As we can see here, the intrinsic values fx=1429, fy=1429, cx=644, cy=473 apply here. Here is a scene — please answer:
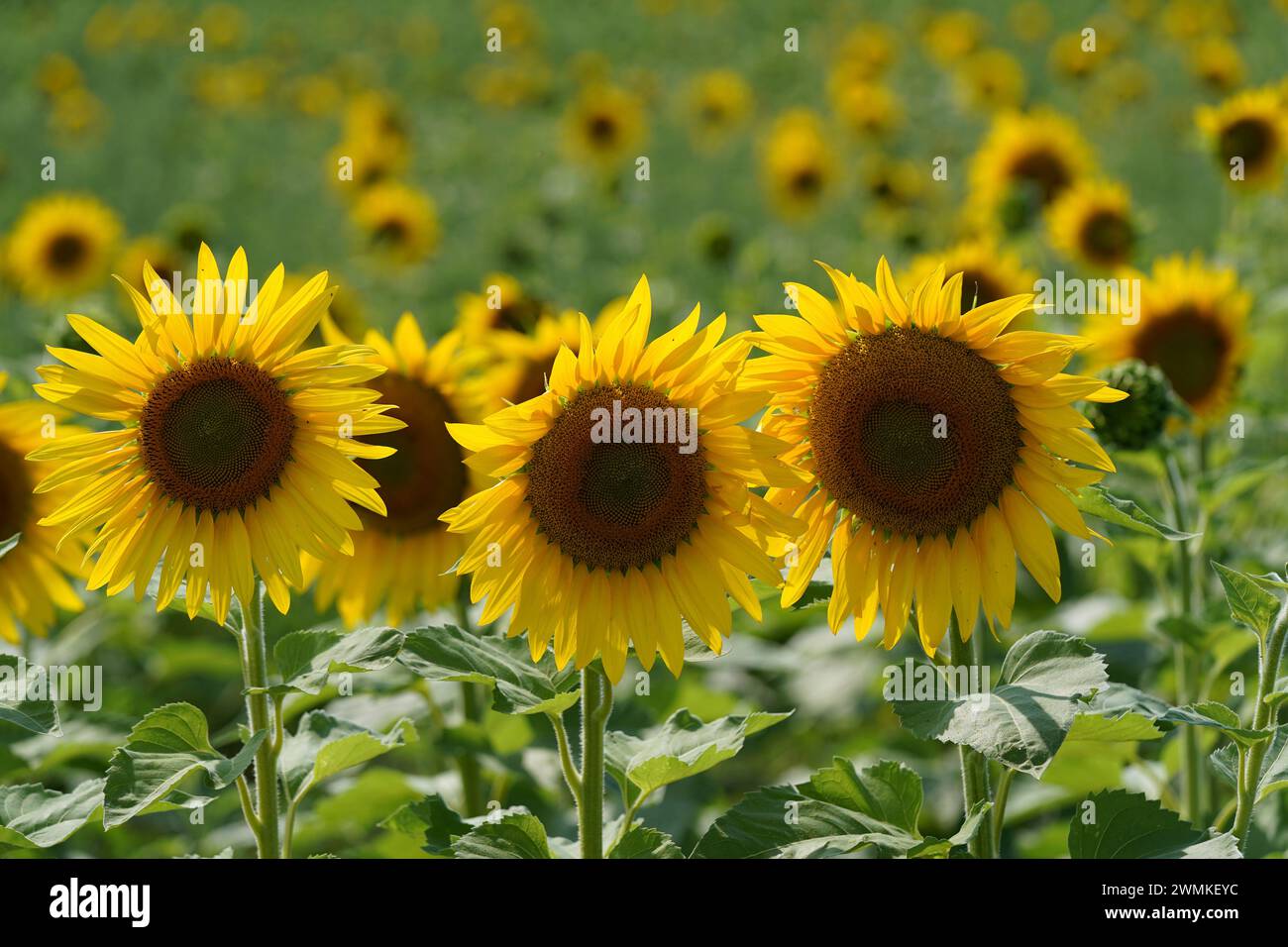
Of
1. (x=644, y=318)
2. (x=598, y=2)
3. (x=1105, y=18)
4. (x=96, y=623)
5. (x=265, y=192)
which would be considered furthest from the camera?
(x=598, y=2)

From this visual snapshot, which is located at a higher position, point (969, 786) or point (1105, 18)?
point (1105, 18)

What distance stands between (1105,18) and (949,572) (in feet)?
42.9

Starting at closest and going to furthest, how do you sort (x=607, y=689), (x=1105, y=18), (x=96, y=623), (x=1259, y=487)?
(x=607, y=689)
(x=96, y=623)
(x=1259, y=487)
(x=1105, y=18)

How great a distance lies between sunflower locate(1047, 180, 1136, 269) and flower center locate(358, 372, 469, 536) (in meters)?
3.65

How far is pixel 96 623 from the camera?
4.10 metres

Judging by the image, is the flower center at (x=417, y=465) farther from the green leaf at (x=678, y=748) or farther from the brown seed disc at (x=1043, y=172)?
the brown seed disc at (x=1043, y=172)

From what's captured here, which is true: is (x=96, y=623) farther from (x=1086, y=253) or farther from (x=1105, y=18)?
(x=1105, y=18)

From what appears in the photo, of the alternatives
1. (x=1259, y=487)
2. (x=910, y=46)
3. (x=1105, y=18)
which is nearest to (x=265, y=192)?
(x=910, y=46)

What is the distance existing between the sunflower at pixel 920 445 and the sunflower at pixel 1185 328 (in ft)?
7.16

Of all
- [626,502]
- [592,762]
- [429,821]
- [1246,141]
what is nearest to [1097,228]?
[1246,141]

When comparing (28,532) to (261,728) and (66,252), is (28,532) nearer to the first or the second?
(261,728)

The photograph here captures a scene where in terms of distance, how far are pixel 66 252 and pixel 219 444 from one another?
652 cm

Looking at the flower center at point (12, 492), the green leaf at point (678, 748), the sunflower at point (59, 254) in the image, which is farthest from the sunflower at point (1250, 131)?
the sunflower at point (59, 254)

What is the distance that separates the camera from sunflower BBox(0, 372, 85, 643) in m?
3.14
